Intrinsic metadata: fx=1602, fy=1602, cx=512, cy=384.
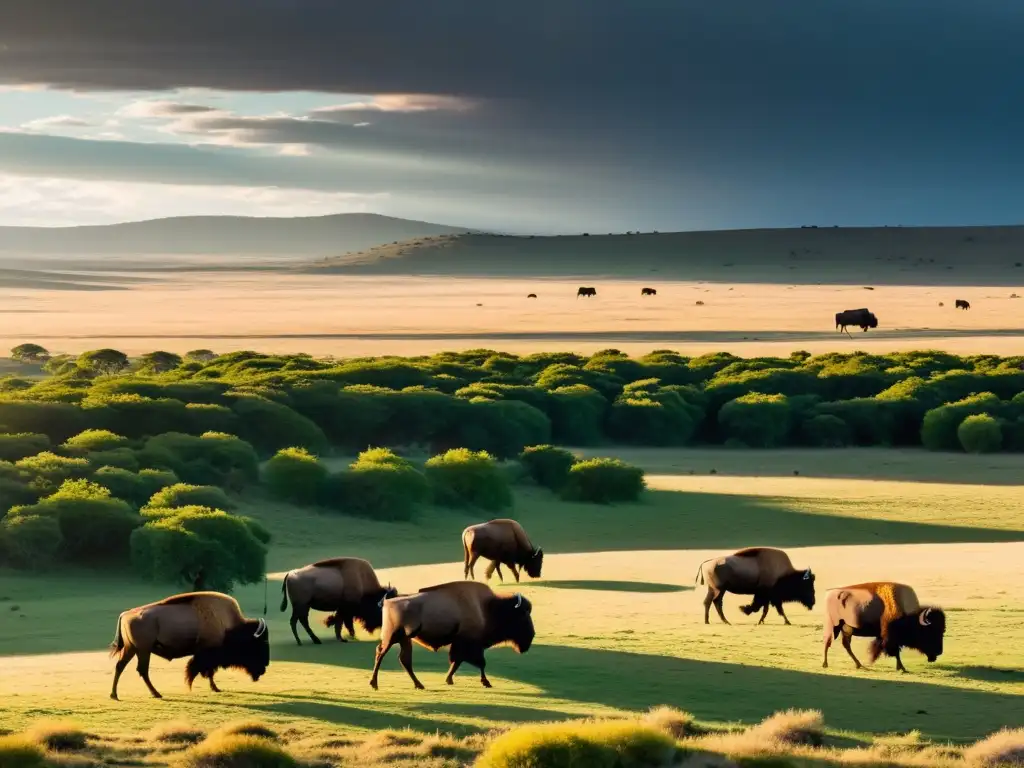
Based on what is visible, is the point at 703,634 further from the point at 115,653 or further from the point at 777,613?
the point at 115,653

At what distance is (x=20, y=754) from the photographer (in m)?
14.3

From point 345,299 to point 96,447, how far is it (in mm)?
137192

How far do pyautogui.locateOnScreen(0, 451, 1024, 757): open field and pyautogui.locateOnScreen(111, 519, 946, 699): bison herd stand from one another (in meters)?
0.39

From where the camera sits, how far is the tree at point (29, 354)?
9809 cm

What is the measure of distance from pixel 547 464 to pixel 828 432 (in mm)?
17128

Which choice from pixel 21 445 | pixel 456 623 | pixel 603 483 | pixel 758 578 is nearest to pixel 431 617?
pixel 456 623

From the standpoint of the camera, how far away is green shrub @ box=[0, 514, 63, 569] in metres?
34.7

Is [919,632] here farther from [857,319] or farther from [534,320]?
[534,320]

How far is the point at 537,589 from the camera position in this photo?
27.2m

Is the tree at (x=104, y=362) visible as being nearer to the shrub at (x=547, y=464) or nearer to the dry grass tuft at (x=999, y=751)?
the shrub at (x=547, y=464)

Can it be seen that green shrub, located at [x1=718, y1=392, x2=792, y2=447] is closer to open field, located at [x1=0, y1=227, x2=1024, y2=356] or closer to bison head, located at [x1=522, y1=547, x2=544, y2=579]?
open field, located at [x1=0, y1=227, x2=1024, y2=356]

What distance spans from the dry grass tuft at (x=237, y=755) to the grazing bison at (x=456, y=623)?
10.7 feet

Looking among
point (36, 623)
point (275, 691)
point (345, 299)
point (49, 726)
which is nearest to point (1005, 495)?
point (36, 623)

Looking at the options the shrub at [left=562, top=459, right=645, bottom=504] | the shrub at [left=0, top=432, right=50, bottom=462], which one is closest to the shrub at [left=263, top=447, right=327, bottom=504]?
the shrub at [left=0, top=432, right=50, bottom=462]
